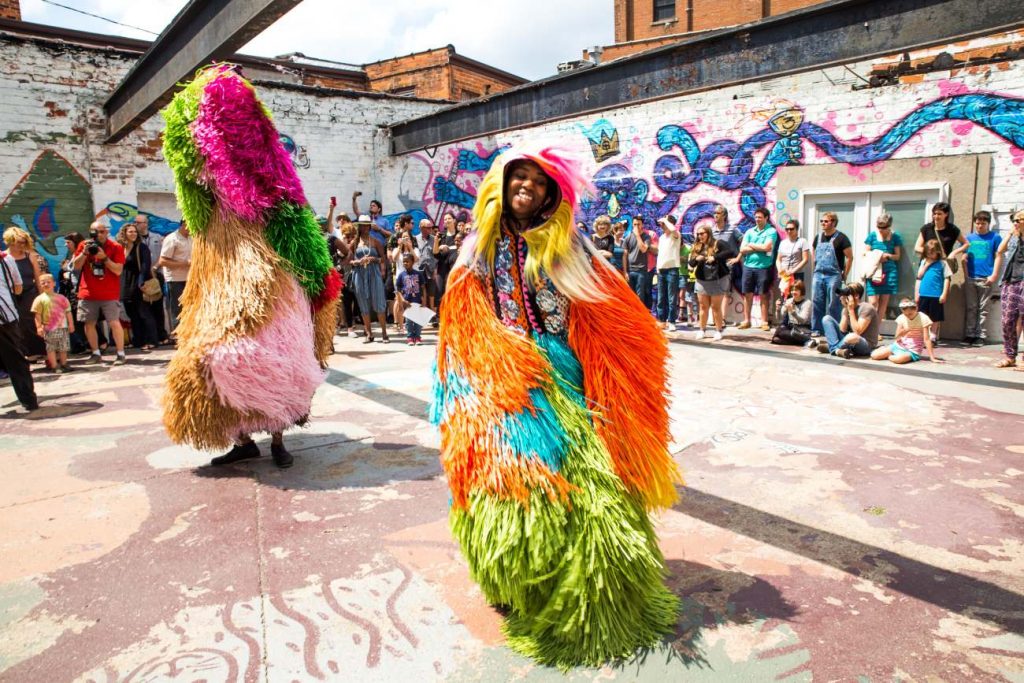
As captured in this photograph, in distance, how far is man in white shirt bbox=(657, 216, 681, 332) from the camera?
10.3m

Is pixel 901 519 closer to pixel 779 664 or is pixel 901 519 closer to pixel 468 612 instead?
pixel 779 664

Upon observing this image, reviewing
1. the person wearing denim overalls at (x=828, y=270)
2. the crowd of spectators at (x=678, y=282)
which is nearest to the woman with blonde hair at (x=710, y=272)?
the crowd of spectators at (x=678, y=282)

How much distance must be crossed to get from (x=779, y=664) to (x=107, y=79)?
13394 millimetres

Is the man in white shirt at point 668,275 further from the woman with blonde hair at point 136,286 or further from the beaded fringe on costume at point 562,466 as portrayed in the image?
the beaded fringe on costume at point 562,466

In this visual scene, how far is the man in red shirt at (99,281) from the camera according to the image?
311 inches

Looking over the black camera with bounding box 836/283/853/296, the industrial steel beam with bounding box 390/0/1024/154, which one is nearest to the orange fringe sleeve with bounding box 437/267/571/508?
the industrial steel beam with bounding box 390/0/1024/154

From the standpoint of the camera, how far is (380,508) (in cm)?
357

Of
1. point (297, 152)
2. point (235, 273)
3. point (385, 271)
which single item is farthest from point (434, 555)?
point (297, 152)

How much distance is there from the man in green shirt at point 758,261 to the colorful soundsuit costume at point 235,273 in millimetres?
7556

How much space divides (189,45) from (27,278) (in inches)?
134

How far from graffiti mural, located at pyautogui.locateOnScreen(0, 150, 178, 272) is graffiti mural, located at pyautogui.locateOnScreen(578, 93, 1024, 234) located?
8.53 meters

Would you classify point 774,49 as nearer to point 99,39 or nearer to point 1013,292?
point 1013,292

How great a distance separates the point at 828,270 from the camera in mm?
8344

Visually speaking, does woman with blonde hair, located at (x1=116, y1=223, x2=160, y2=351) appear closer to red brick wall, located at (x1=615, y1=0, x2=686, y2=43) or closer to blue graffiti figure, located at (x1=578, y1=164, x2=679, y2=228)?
blue graffiti figure, located at (x1=578, y1=164, x2=679, y2=228)
